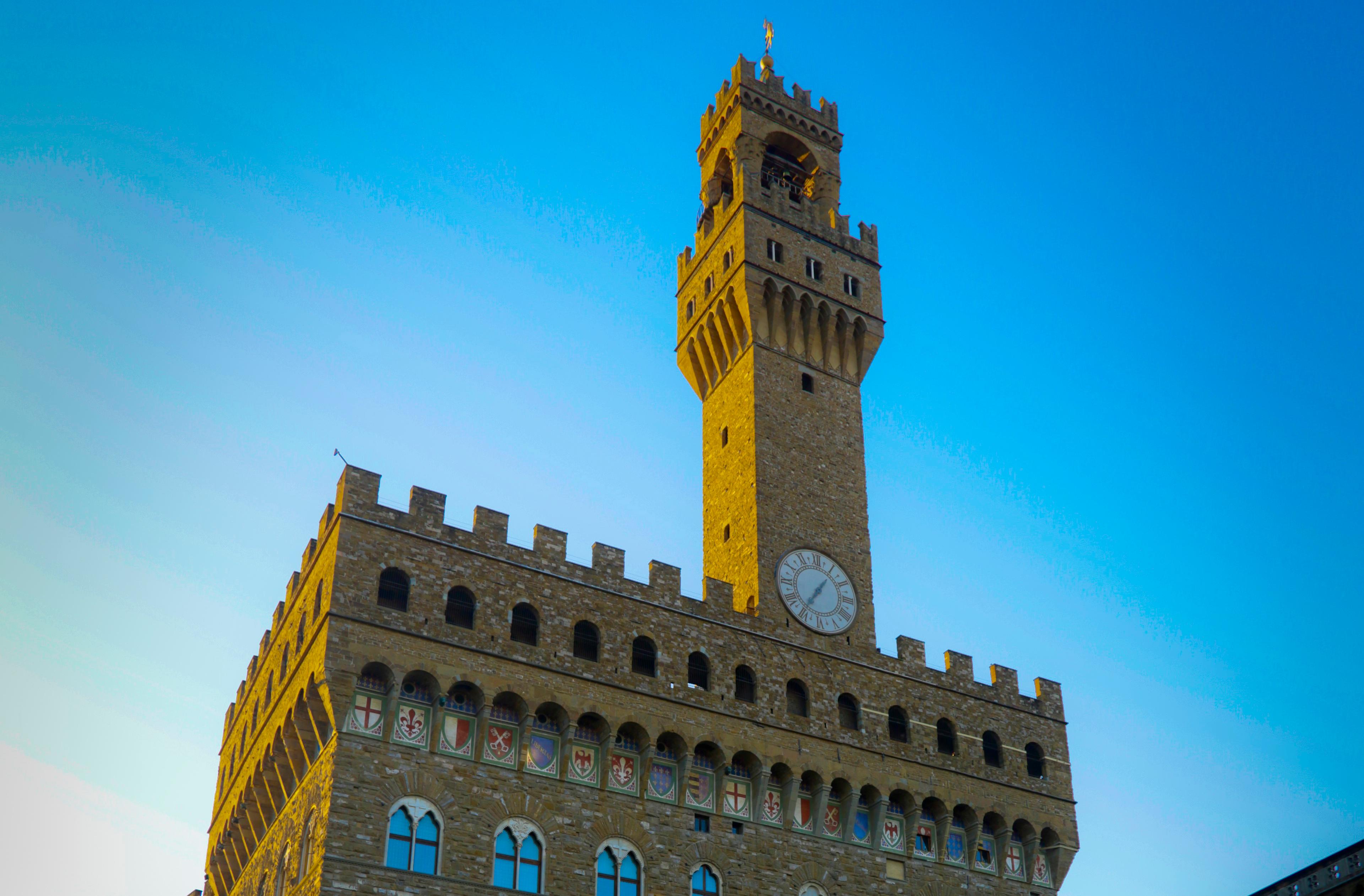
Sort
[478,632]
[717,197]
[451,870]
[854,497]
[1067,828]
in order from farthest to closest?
1. [717,197]
2. [854,497]
3. [1067,828]
4. [478,632]
5. [451,870]

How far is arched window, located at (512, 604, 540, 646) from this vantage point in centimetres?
3922

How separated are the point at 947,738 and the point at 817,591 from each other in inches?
256

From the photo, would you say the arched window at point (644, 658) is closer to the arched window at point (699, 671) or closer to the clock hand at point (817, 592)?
the arched window at point (699, 671)

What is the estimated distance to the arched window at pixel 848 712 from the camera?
43906 millimetres

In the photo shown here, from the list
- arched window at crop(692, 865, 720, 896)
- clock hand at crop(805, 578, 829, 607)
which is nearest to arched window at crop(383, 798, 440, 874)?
arched window at crop(692, 865, 720, 896)

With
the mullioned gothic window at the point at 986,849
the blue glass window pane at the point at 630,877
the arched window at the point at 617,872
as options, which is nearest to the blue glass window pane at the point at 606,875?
the arched window at the point at 617,872

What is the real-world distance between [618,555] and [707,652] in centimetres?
Answer: 404

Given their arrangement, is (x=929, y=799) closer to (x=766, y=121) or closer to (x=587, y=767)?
(x=587, y=767)

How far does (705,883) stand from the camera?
3900 cm

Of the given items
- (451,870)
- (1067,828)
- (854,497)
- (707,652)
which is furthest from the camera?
(854,497)

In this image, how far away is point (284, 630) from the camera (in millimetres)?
42656

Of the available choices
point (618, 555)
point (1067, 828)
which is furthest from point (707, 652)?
point (1067, 828)

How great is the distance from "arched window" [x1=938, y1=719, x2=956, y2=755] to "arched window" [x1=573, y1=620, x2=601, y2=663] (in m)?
12.7

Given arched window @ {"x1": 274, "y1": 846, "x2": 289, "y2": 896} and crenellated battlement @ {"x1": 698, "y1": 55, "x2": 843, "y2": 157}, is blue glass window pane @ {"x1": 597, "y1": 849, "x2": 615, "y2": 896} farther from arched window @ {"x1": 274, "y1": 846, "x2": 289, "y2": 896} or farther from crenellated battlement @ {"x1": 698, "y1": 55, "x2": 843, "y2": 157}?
crenellated battlement @ {"x1": 698, "y1": 55, "x2": 843, "y2": 157}
